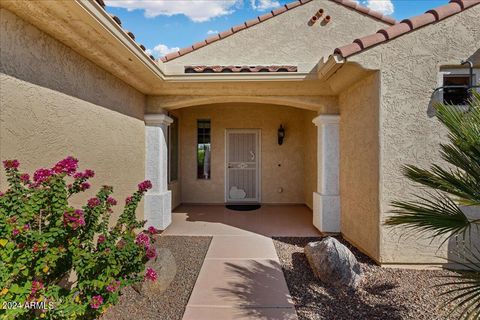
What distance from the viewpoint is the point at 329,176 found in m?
7.53

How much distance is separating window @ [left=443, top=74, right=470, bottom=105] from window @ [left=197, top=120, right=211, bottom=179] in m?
8.58

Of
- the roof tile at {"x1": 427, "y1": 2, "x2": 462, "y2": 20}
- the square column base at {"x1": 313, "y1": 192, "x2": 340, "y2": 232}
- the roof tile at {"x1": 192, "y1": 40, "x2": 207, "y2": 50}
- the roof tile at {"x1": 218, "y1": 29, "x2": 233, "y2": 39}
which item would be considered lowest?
the square column base at {"x1": 313, "y1": 192, "x2": 340, "y2": 232}

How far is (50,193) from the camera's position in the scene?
2.79 meters

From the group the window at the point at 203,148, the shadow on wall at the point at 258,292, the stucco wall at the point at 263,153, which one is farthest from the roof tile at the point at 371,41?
the window at the point at 203,148

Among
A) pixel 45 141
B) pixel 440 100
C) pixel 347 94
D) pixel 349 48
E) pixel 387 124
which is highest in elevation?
pixel 349 48

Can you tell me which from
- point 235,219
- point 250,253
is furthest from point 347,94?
point 235,219

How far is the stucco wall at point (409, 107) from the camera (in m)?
5.20

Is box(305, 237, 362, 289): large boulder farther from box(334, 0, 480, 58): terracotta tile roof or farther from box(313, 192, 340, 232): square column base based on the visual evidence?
box(334, 0, 480, 58): terracotta tile roof

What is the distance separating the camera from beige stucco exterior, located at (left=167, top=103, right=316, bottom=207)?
463 inches

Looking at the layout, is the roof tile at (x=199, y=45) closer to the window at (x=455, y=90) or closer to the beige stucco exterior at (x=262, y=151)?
the beige stucco exterior at (x=262, y=151)

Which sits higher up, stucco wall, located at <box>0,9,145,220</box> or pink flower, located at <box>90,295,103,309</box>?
→ stucco wall, located at <box>0,9,145,220</box>

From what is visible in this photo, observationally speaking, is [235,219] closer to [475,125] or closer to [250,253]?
[250,253]

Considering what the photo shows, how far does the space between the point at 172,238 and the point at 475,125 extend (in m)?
6.66

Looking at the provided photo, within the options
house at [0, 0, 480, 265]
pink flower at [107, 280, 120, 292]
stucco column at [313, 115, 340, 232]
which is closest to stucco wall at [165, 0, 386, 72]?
house at [0, 0, 480, 265]
